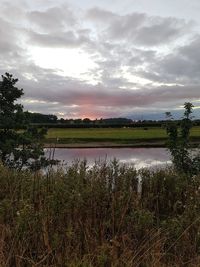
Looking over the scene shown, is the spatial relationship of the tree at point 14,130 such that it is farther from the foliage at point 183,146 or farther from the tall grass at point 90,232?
the tall grass at point 90,232

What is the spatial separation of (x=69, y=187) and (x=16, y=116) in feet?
42.6

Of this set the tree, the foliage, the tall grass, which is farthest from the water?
the tall grass

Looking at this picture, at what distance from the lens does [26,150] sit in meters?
19.6

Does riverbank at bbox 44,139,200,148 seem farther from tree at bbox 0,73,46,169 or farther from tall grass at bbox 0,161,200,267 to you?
tall grass at bbox 0,161,200,267

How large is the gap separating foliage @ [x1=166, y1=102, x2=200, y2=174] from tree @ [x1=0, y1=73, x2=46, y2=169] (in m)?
7.78

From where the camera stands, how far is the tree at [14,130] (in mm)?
19516

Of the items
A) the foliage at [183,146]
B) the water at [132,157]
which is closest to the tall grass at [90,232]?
the foliage at [183,146]

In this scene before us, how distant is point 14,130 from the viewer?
2102 centimetres

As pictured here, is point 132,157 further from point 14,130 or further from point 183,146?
point 183,146

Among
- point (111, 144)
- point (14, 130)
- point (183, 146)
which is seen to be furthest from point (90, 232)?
point (111, 144)

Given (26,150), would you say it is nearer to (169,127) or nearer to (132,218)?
(169,127)

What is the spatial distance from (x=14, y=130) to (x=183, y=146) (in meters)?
10.3

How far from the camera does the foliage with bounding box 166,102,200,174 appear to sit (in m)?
12.6

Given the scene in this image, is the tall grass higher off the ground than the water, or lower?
higher
